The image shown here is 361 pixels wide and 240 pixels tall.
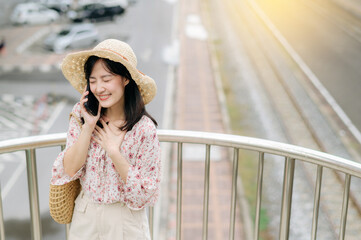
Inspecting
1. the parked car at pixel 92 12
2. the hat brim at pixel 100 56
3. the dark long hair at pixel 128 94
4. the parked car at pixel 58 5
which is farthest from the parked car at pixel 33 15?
the dark long hair at pixel 128 94

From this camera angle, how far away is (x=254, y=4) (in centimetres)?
2634

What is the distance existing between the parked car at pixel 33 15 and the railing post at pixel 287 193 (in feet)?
73.8

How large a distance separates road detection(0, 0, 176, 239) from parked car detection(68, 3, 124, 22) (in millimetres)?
474

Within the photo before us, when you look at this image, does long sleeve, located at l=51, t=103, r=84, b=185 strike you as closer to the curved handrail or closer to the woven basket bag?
the woven basket bag

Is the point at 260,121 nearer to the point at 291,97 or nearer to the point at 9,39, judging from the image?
the point at 291,97

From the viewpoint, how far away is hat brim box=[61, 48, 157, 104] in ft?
5.41

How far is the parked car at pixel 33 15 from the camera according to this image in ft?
73.6

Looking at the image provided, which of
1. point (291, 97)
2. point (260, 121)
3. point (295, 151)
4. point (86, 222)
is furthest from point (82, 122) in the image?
point (291, 97)

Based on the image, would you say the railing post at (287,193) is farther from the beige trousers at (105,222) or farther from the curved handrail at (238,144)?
the beige trousers at (105,222)

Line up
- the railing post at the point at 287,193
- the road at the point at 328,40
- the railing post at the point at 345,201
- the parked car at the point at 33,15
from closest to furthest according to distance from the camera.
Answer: the railing post at the point at 345,201
the railing post at the point at 287,193
the road at the point at 328,40
the parked car at the point at 33,15

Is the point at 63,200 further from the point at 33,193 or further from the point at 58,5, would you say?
the point at 58,5

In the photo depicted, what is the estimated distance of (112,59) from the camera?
65.5 inches

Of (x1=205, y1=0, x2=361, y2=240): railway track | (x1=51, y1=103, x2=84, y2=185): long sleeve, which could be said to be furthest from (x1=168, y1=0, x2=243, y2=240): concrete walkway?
(x1=51, y1=103, x2=84, y2=185): long sleeve

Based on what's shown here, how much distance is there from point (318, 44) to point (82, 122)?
17.4 m
